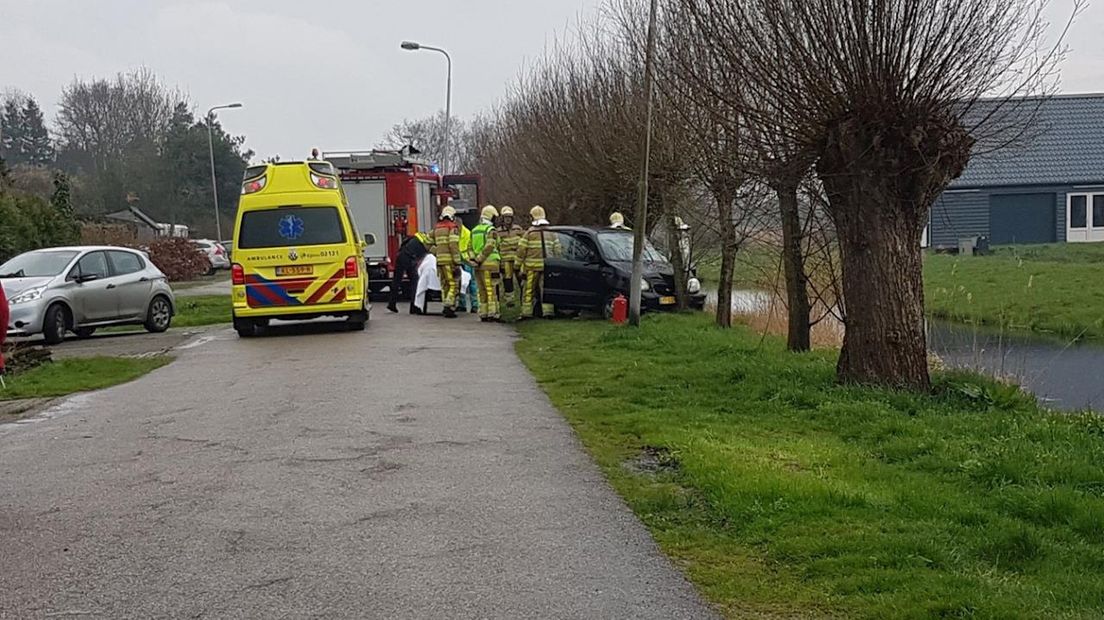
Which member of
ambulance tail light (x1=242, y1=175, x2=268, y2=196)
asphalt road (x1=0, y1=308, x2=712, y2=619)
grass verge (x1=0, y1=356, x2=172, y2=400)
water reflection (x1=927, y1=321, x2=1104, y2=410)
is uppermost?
ambulance tail light (x1=242, y1=175, x2=268, y2=196)

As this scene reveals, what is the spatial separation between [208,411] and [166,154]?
65037mm

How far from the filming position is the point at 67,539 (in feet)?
22.4

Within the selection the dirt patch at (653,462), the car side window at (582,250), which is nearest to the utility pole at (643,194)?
the car side window at (582,250)

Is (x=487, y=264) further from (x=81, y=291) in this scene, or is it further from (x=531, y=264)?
(x=81, y=291)

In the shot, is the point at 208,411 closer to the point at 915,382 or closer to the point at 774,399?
the point at 774,399

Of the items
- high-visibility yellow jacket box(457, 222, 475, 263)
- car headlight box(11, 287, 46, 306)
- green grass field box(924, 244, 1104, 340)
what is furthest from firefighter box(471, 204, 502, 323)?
green grass field box(924, 244, 1104, 340)

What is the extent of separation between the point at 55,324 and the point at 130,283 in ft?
5.88

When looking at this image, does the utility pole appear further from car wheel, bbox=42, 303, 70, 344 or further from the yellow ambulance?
car wheel, bbox=42, 303, 70, 344

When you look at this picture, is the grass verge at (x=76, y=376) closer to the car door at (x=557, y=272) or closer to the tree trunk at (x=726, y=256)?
the car door at (x=557, y=272)

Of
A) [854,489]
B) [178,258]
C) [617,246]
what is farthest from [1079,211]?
[854,489]

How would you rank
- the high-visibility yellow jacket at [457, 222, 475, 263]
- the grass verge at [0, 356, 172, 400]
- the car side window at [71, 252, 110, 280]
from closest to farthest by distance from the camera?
the grass verge at [0, 356, 172, 400]
the car side window at [71, 252, 110, 280]
the high-visibility yellow jacket at [457, 222, 475, 263]

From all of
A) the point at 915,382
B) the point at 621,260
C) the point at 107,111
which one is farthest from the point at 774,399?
the point at 107,111

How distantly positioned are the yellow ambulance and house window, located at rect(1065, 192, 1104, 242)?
117 ft

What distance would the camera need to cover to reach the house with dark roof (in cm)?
4662
